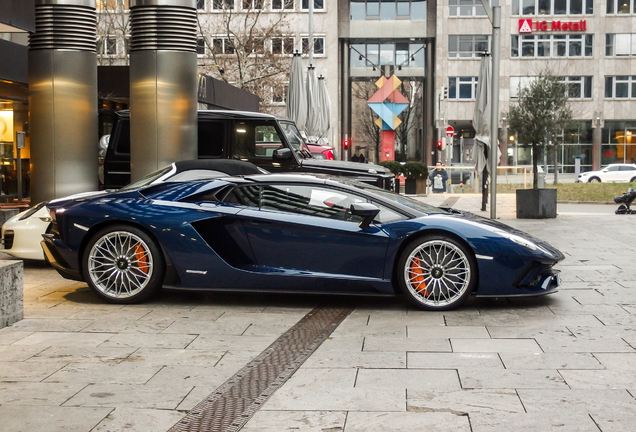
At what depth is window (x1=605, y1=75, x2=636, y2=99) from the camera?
218 feet

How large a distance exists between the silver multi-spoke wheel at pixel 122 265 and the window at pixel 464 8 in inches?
2446

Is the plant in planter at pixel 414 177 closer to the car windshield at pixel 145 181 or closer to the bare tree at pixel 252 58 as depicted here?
the bare tree at pixel 252 58

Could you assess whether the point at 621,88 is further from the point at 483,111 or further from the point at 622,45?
the point at 483,111

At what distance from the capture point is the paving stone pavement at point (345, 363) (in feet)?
15.2

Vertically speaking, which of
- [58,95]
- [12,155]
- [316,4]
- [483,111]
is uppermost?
[316,4]

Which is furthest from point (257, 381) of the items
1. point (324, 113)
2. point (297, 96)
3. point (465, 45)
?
point (465, 45)

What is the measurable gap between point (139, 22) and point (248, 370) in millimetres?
9047

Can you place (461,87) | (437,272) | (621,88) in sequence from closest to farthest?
(437,272)
(621,88)
(461,87)

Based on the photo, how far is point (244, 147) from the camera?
557 inches

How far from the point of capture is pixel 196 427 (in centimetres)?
447

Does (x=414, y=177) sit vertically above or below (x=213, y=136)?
below

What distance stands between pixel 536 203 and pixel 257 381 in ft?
50.8

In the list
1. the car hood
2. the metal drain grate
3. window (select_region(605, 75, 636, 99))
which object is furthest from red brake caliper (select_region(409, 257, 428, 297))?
window (select_region(605, 75, 636, 99))

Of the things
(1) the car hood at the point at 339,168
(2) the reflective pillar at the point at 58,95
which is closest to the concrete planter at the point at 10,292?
(2) the reflective pillar at the point at 58,95
